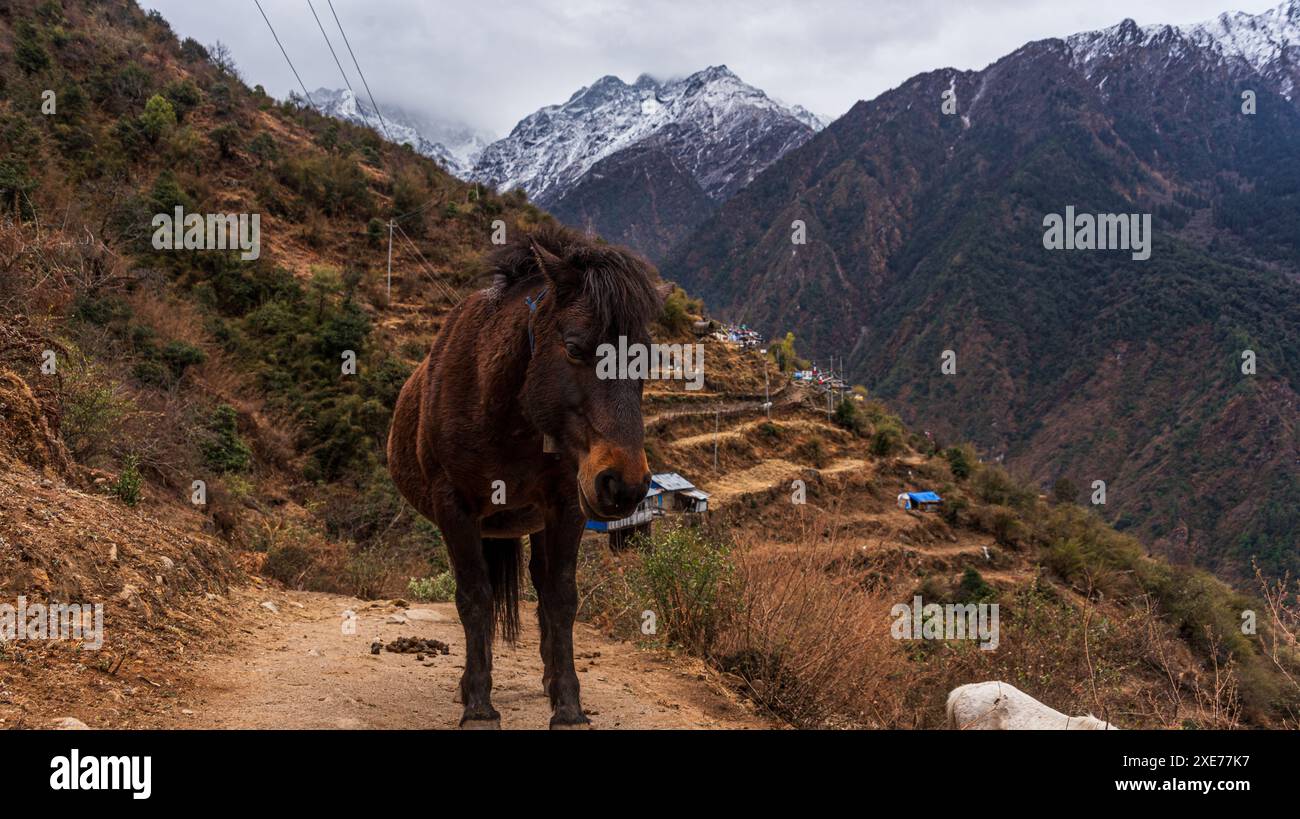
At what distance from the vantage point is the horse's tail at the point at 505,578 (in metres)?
4.88

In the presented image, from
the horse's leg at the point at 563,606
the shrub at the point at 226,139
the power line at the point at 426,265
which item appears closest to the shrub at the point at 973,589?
the power line at the point at 426,265

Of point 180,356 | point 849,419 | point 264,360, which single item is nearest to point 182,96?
point 264,360

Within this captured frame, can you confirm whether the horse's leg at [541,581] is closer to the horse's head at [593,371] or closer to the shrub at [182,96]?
the horse's head at [593,371]

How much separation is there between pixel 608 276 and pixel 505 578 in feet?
8.44

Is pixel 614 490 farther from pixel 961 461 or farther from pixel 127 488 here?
pixel 961 461

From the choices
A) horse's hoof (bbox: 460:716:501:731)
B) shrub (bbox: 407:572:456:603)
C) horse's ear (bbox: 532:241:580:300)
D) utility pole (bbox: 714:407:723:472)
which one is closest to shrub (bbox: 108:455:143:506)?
shrub (bbox: 407:572:456:603)

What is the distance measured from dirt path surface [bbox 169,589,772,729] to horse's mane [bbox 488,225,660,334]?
7.40 feet

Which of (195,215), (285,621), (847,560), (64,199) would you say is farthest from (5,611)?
(195,215)

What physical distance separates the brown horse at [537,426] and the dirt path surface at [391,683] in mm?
519

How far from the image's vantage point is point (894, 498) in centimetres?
4150

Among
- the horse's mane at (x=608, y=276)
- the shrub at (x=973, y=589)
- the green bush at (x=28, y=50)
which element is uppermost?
the green bush at (x=28, y=50)

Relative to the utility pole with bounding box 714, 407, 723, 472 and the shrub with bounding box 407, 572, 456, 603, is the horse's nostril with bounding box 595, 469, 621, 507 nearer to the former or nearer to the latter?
the shrub with bounding box 407, 572, 456, 603

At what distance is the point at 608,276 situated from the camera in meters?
3.21

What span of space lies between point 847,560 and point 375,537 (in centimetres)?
1073
